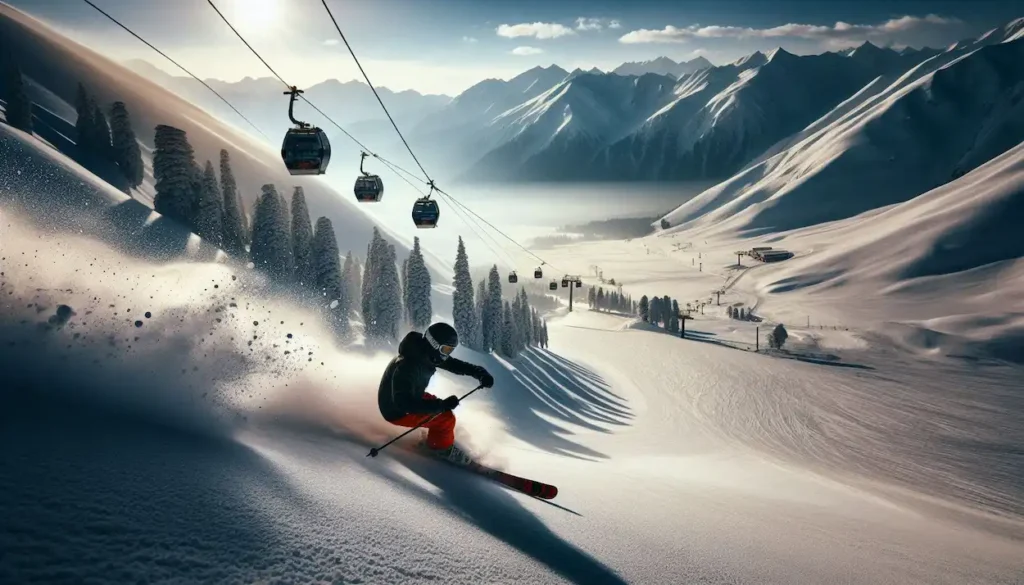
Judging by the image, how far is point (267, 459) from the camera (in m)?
5.30

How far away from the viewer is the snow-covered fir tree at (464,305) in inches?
1900

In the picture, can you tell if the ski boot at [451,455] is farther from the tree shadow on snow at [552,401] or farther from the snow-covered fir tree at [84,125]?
the snow-covered fir tree at [84,125]

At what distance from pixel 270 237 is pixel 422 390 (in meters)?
43.8

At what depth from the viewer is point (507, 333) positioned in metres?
53.2

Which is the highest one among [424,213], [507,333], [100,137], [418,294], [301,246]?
[100,137]

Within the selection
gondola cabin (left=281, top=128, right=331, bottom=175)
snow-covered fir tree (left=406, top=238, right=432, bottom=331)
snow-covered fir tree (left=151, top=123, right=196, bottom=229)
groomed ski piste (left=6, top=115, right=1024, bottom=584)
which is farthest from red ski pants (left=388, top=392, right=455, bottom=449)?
snow-covered fir tree (left=151, top=123, right=196, bottom=229)

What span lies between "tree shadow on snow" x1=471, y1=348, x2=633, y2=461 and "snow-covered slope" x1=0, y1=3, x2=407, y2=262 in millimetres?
115614

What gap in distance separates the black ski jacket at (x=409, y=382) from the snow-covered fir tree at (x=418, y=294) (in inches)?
1515

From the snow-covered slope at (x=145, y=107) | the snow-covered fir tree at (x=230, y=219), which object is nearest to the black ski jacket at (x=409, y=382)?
the snow-covered fir tree at (x=230, y=219)

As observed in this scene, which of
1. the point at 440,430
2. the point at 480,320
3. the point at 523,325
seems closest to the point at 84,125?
the point at 480,320

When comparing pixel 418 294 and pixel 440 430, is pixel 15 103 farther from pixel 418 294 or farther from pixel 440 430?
pixel 440 430

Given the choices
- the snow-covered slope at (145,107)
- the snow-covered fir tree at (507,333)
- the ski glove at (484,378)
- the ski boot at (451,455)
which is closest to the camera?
the ski boot at (451,455)

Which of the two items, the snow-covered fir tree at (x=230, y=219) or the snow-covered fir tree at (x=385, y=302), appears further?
the snow-covered fir tree at (x=230, y=219)

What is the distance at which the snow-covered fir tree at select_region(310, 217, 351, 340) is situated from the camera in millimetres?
46188
